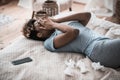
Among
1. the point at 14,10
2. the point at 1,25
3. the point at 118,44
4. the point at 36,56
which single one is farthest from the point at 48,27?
the point at 14,10

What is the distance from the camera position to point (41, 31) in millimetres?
1851

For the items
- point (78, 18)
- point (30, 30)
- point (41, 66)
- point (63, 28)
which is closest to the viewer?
point (41, 66)

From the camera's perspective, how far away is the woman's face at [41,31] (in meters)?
1.83

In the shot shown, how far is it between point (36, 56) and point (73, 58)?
30cm

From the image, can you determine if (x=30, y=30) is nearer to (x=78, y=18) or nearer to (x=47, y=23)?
(x=47, y=23)

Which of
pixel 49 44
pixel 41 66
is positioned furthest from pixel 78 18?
pixel 41 66

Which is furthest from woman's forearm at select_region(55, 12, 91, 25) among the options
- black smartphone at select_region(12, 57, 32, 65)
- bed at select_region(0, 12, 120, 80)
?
black smartphone at select_region(12, 57, 32, 65)

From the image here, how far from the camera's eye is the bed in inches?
60.1

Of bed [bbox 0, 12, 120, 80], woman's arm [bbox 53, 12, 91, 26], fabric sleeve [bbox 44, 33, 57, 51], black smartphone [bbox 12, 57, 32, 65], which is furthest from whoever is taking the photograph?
woman's arm [bbox 53, 12, 91, 26]

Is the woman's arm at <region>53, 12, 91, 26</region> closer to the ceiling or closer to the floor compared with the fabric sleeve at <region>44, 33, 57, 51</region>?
closer to the ceiling

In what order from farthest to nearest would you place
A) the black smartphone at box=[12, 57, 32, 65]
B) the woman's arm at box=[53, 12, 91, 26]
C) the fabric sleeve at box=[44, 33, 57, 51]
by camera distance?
the woman's arm at box=[53, 12, 91, 26] → the fabric sleeve at box=[44, 33, 57, 51] → the black smartphone at box=[12, 57, 32, 65]

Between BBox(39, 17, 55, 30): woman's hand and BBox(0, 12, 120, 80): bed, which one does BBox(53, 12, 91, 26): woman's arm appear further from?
BBox(0, 12, 120, 80): bed

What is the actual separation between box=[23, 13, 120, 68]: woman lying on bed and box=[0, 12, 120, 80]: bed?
0.17ft

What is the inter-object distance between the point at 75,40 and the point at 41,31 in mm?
306
